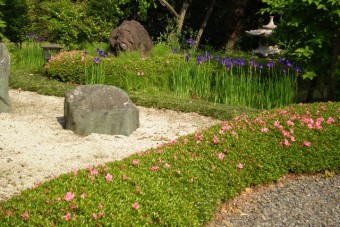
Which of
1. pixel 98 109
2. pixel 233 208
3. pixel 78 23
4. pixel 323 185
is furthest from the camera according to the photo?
pixel 78 23

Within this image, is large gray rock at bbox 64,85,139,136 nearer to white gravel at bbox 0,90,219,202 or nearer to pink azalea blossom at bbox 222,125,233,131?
white gravel at bbox 0,90,219,202

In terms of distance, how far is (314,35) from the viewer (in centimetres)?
870

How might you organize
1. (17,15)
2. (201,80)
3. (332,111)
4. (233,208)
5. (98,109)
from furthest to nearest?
(17,15) → (201,80) → (98,109) → (332,111) → (233,208)

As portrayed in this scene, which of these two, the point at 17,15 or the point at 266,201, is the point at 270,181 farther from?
the point at 17,15

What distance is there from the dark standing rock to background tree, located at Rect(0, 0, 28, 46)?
475 centimetres

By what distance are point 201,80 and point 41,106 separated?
2939 mm

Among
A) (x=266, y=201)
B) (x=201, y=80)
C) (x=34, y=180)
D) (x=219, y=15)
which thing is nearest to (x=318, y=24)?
(x=201, y=80)

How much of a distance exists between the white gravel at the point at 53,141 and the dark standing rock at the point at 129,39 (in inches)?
153

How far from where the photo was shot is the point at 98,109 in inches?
262

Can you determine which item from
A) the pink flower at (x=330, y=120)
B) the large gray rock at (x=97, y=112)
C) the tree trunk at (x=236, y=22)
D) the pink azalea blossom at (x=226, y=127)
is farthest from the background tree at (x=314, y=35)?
the tree trunk at (x=236, y=22)

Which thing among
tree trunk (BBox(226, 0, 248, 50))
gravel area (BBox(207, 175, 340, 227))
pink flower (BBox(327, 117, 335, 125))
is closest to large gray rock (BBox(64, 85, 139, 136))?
gravel area (BBox(207, 175, 340, 227))

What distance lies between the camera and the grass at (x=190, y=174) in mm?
3158

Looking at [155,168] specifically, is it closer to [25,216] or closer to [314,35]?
[25,216]

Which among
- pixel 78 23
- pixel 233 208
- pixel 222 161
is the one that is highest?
pixel 78 23
